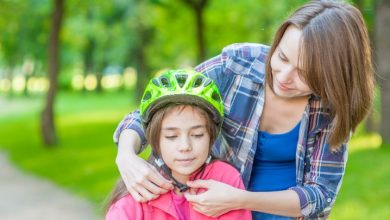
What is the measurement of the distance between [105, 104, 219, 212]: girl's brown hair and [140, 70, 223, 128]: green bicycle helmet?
17mm

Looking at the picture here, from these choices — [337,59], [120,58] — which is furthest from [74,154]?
[120,58]

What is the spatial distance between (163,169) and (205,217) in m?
0.25

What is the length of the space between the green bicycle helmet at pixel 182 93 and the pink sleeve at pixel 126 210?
304 millimetres

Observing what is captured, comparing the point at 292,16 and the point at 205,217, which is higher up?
the point at 292,16

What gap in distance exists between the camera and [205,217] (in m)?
2.55

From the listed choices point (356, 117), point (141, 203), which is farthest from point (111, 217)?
point (356, 117)

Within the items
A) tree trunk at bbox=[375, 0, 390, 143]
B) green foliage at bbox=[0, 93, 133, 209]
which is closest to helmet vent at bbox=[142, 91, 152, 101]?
green foliage at bbox=[0, 93, 133, 209]

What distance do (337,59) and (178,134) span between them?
2.13 feet

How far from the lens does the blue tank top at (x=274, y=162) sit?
108 inches

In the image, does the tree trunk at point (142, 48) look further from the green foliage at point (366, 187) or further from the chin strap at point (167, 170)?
Answer: the chin strap at point (167, 170)

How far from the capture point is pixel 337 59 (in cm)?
257

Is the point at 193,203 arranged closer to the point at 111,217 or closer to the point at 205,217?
the point at 205,217

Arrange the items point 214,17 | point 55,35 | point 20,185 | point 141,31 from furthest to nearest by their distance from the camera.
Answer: point 141,31 → point 214,17 → point 55,35 → point 20,185

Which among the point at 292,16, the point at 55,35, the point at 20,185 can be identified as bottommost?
the point at 20,185
